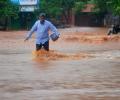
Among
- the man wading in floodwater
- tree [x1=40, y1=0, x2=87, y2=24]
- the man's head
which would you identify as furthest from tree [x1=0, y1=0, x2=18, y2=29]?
the man's head

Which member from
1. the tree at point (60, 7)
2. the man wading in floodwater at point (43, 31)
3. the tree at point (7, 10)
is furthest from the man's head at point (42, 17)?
the tree at point (60, 7)

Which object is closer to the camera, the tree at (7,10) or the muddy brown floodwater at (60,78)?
the muddy brown floodwater at (60,78)

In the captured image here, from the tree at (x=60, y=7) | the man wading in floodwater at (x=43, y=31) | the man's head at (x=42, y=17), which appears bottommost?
the tree at (x=60, y=7)

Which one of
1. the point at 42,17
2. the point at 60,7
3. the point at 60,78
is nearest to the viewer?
the point at 60,78

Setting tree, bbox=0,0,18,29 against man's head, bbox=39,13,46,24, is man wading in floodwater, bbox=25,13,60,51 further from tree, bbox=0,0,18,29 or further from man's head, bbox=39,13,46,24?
tree, bbox=0,0,18,29

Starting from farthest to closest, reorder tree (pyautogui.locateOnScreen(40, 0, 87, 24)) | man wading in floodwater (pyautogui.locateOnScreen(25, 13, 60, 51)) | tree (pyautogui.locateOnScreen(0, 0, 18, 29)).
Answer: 1. tree (pyautogui.locateOnScreen(40, 0, 87, 24))
2. tree (pyautogui.locateOnScreen(0, 0, 18, 29))
3. man wading in floodwater (pyautogui.locateOnScreen(25, 13, 60, 51))

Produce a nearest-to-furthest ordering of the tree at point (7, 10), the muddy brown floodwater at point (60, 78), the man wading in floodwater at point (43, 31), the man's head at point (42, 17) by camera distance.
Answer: the muddy brown floodwater at point (60, 78) < the man's head at point (42, 17) < the man wading in floodwater at point (43, 31) < the tree at point (7, 10)

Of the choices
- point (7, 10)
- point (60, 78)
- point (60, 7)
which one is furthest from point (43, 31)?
point (60, 7)

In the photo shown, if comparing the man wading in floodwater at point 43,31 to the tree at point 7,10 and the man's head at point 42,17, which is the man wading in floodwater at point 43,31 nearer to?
the man's head at point 42,17

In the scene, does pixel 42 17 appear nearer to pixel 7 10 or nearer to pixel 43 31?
pixel 43 31

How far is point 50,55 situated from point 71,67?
355 cm

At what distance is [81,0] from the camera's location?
80.1 metres

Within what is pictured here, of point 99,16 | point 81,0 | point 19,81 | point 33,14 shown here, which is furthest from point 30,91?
point 99,16

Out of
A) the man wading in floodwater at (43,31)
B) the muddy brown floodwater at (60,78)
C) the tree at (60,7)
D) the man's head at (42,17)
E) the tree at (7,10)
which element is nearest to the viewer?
the muddy brown floodwater at (60,78)
